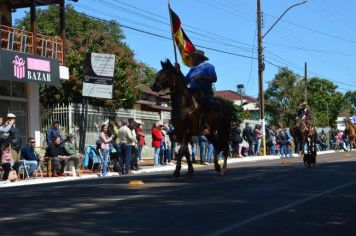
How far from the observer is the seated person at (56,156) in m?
20.1

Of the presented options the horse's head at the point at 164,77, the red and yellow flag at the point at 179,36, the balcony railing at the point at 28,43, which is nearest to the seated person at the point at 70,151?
the balcony railing at the point at 28,43

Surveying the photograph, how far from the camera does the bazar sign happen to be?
21.9m

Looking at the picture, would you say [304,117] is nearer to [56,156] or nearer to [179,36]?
[56,156]

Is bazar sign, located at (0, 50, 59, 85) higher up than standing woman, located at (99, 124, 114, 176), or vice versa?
bazar sign, located at (0, 50, 59, 85)

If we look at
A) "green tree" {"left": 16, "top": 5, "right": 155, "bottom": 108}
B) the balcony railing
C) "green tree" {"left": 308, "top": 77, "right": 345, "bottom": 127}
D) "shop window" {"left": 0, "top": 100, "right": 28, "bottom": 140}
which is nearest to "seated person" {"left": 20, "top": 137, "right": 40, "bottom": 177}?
"shop window" {"left": 0, "top": 100, "right": 28, "bottom": 140}

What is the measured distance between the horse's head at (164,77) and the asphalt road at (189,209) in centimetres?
202

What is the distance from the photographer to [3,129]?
60.0ft

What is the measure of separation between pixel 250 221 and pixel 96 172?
14.5 m

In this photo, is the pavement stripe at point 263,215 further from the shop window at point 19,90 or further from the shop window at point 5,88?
the shop window at point 19,90

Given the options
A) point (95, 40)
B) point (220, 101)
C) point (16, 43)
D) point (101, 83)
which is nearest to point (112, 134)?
point (101, 83)

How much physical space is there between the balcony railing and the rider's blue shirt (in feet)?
40.5

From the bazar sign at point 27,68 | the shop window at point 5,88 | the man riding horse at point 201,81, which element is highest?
the bazar sign at point 27,68

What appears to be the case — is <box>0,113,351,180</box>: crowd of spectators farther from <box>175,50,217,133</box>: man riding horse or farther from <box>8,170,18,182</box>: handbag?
<box>175,50,217,133</box>: man riding horse

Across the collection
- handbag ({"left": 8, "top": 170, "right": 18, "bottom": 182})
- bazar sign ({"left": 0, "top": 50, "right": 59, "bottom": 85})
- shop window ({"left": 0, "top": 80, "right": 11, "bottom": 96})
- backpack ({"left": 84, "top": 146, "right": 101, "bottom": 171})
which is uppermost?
bazar sign ({"left": 0, "top": 50, "right": 59, "bottom": 85})
